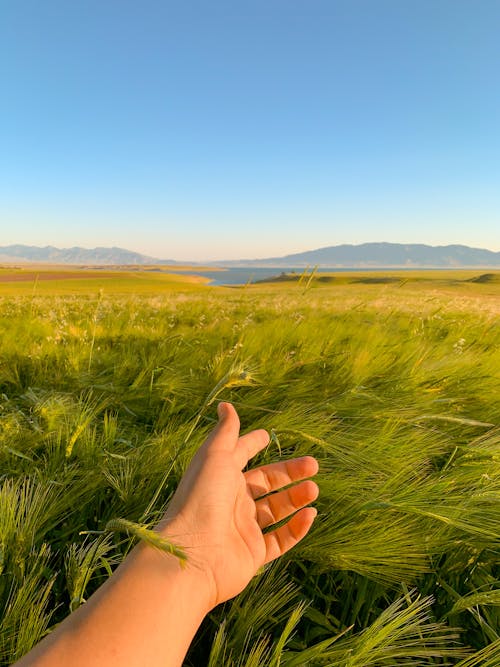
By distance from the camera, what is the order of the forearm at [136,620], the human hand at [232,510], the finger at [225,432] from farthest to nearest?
the finger at [225,432] < the human hand at [232,510] < the forearm at [136,620]

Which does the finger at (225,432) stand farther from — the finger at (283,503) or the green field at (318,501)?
the finger at (283,503)

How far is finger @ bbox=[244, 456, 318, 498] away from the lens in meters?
1.05

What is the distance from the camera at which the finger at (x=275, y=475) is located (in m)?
1.05

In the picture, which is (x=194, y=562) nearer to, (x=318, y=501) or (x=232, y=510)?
(x=232, y=510)

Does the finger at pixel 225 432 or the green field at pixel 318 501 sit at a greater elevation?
→ the finger at pixel 225 432

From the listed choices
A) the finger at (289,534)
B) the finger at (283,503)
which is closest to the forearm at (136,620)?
the finger at (289,534)

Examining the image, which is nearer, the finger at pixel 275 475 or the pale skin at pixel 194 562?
the pale skin at pixel 194 562

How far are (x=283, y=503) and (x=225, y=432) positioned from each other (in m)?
0.32

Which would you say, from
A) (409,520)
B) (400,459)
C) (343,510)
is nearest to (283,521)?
(343,510)

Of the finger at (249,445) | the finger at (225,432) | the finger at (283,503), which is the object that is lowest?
the finger at (283,503)

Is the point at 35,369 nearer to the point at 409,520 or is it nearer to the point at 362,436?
the point at 362,436

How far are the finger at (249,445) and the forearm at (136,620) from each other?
0.32 m

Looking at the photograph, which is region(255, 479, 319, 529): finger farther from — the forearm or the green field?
the forearm

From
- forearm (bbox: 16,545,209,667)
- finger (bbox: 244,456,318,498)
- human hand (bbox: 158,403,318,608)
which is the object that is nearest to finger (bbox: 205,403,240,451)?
human hand (bbox: 158,403,318,608)
